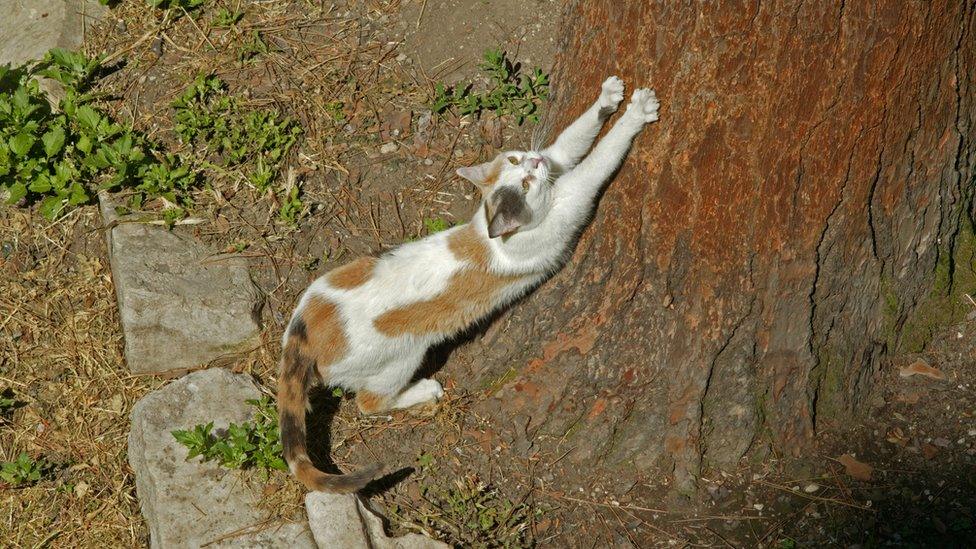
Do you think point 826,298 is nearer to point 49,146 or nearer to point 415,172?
point 415,172

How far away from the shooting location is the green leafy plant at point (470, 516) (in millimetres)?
3139

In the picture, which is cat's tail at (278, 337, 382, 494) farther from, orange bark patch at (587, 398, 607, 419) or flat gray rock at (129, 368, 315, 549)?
orange bark patch at (587, 398, 607, 419)

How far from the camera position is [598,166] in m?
2.83

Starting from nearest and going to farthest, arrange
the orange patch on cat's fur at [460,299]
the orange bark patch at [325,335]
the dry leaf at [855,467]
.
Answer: the dry leaf at [855,467], the orange bark patch at [325,335], the orange patch on cat's fur at [460,299]

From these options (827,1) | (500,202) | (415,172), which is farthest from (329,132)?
(827,1)

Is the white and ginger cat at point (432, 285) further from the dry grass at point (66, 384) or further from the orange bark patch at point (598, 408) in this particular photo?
the dry grass at point (66, 384)

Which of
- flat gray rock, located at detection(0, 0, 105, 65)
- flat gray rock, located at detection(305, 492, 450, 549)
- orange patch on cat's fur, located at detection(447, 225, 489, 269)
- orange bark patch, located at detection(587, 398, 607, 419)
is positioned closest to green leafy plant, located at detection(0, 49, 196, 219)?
flat gray rock, located at detection(0, 0, 105, 65)

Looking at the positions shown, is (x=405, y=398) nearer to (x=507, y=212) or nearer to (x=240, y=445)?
(x=240, y=445)

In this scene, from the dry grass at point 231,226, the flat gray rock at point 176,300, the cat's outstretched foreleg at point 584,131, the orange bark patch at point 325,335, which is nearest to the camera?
the cat's outstretched foreleg at point 584,131

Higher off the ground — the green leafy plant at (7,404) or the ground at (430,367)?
the ground at (430,367)

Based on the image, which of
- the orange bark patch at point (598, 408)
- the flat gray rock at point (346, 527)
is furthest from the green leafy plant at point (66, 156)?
the orange bark patch at point (598, 408)

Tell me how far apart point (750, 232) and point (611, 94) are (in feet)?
2.12

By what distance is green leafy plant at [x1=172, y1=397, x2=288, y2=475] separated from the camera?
3166mm

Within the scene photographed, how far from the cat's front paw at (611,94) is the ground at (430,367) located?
1.12 m
